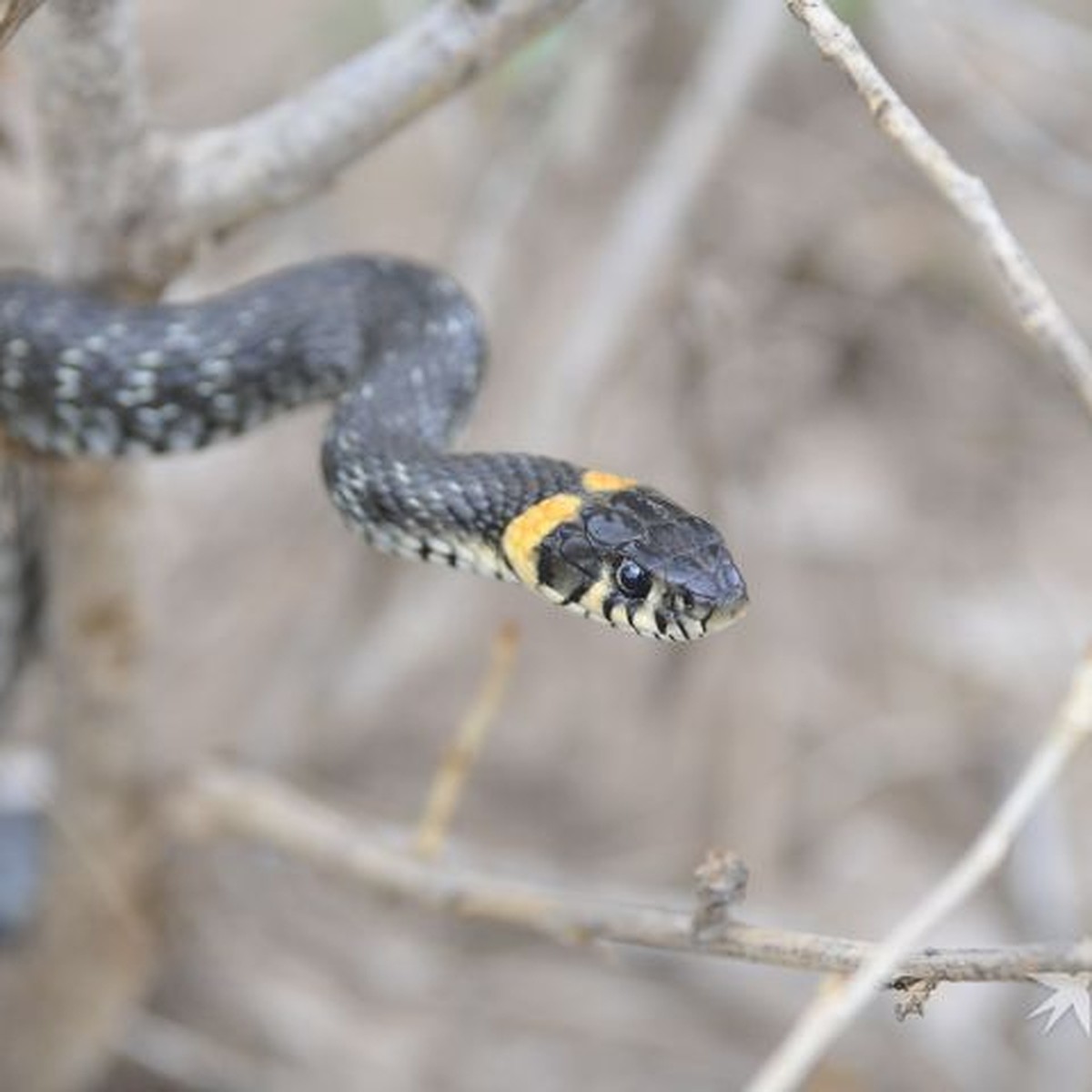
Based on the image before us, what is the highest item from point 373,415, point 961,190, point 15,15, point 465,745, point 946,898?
point 961,190

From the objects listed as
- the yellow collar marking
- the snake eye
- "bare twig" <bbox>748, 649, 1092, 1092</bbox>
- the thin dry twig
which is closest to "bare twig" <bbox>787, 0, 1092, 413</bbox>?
"bare twig" <bbox>748, 649, 1092, 1092</bbox>

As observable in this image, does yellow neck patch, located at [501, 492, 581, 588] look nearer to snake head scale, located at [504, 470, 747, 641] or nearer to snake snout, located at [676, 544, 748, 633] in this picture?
snake head scale, located at [504, 470, 747, 641]

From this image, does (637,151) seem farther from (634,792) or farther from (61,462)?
(61,462)

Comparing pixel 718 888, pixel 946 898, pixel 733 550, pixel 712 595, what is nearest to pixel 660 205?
pixel 733 550

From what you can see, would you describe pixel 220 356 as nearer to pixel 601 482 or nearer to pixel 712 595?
pixel 601 482

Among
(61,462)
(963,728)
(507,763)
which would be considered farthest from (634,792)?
(61,462)

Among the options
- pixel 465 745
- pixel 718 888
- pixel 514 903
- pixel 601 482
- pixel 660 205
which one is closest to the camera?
pixel 718 888

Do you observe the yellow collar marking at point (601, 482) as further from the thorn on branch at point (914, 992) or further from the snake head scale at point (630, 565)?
the thorn on branch at point (914, 992)

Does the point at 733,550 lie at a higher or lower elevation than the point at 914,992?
lower
